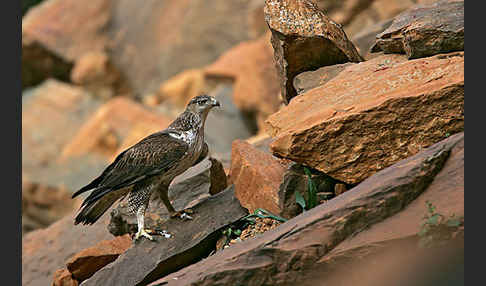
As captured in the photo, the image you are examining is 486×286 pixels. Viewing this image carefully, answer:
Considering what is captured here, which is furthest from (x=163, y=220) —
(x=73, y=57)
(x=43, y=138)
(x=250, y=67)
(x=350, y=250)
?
(x=73, y=57)

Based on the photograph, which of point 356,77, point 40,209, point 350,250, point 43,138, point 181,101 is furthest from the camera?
point 181,101

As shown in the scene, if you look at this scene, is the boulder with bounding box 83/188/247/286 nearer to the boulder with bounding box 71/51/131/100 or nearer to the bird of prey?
the bird of prey

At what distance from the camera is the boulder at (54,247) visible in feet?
24.4

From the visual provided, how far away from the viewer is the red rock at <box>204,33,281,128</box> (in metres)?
13.4

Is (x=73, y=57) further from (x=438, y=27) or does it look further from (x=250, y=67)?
(x=438, y=27)

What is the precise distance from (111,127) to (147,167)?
26.4ft

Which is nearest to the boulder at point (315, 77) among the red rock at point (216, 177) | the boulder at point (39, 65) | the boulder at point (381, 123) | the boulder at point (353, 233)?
the boulder at point (381, 123)

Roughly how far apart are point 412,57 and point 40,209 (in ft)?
31.6

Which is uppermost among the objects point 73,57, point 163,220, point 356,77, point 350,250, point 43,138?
point 73,57

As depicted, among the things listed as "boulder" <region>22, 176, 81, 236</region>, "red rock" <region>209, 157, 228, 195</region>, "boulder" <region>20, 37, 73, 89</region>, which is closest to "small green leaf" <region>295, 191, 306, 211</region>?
"red rock" <region>209, 157, 228, 195</region>

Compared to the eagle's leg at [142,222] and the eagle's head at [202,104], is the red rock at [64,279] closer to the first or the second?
the eagle's leg at [142,222]

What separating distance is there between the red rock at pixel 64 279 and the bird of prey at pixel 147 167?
879mm

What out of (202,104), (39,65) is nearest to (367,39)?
(202,104)

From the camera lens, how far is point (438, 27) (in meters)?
5.52
